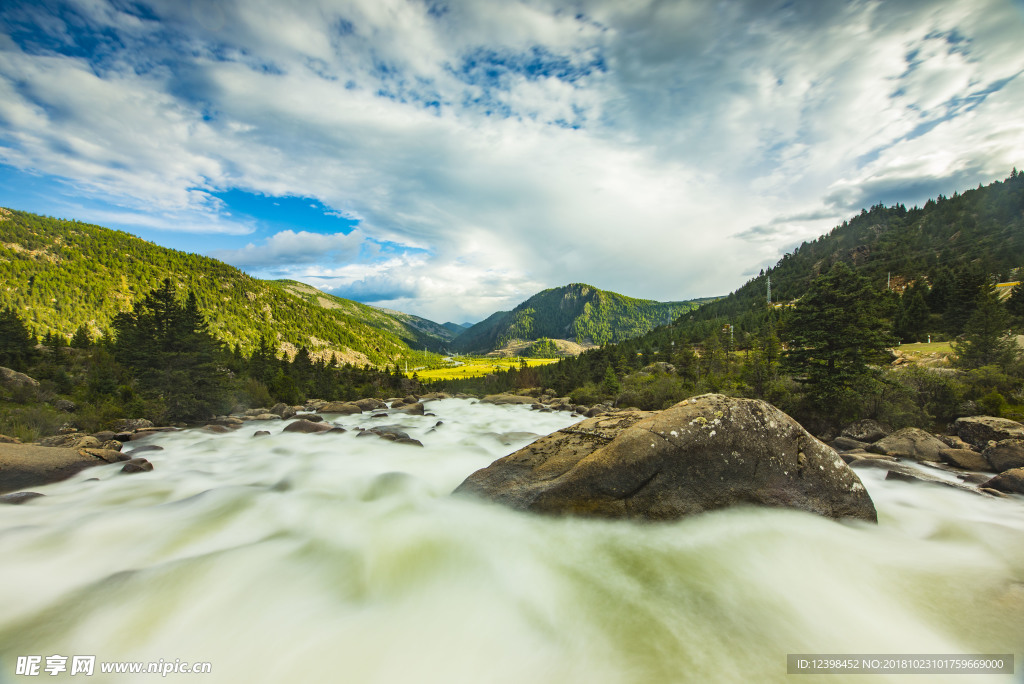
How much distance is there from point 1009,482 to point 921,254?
148 metres

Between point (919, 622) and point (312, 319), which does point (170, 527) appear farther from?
point (312, 319)

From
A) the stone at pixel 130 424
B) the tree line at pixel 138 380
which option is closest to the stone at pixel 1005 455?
the tree line at pixel 138 380

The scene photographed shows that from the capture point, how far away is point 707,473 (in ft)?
25.8

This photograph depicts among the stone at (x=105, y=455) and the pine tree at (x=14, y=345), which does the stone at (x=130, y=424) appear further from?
the pine tree at (x=14, y=345)

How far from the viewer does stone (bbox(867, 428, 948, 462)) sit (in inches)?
538

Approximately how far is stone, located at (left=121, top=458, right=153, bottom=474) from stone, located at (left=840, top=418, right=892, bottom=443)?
3039 cm

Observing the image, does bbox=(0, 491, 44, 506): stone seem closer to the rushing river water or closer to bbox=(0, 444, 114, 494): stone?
the rushing river water

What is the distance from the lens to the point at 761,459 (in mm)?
8031

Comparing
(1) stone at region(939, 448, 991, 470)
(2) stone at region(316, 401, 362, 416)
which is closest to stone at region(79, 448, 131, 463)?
(2) stone at region(316, 401, 362, 416)

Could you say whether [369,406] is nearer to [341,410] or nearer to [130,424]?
[341,410]

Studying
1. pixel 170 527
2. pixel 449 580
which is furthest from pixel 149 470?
pixel 449 580

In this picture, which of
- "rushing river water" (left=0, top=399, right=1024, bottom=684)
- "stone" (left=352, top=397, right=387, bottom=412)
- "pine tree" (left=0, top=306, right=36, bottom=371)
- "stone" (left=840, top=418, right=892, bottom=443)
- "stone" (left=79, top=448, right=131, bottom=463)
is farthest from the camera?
"stone" (left=352, top=397, right=387, bottom=412)

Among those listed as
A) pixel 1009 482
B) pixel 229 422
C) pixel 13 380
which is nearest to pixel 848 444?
pixel 1009 482

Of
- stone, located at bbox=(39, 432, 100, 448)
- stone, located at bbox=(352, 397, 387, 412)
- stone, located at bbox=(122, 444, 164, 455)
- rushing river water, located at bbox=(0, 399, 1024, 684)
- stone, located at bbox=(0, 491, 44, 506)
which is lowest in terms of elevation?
stone, located at bbox=(352, 397, 387, 412)
